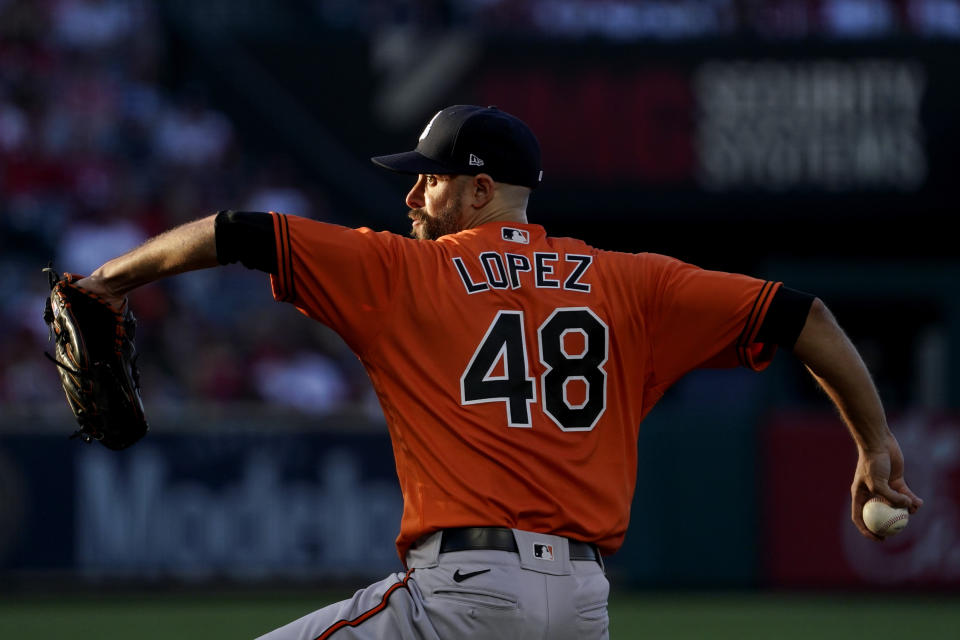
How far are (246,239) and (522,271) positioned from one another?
0.66 m

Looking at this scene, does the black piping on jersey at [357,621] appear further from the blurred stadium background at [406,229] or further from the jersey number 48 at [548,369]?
the blurred stadium background at [406,229]

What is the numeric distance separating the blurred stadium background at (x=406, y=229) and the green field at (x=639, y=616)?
68 mm

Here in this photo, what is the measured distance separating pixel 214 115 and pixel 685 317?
36.0 feet

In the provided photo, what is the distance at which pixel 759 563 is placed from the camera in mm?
11391

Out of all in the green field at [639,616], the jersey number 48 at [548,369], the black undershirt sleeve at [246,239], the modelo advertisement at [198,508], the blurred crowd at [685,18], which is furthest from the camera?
the blurred crowd at [685,18]

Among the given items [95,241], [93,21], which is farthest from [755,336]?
[93,21]

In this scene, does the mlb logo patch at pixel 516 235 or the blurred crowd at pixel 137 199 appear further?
the blurred crowd at pixel 137 199

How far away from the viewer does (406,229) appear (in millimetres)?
13484

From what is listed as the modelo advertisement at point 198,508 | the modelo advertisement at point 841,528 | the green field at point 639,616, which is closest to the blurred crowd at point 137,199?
the modelo advertisement at point 198,508

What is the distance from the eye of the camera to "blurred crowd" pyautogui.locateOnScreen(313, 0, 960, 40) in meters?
13.6

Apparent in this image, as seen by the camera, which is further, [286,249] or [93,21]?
[93,21]

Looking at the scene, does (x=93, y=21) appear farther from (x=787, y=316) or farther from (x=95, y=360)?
(x=787, y=316)

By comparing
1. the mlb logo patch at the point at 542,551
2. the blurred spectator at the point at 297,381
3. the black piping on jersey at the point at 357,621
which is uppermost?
the blurred spectator at the point at 297,381

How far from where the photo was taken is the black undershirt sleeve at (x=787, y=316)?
3531 millimetres
